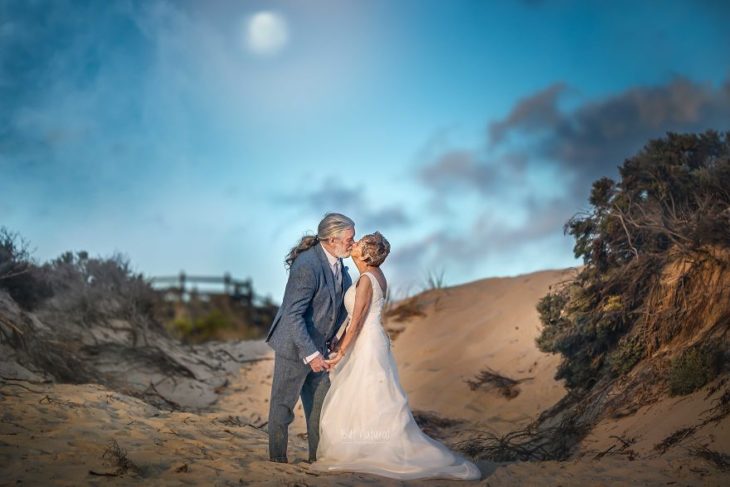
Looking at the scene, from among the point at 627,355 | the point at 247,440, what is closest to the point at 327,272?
the point at 247,440

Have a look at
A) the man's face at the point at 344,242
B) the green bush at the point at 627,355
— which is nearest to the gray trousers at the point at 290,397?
the man's face at the point at 344,242

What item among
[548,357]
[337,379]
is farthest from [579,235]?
[337,379]

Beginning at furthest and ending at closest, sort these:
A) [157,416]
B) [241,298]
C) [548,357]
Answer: [241,298] < [548,357] < [157,416]

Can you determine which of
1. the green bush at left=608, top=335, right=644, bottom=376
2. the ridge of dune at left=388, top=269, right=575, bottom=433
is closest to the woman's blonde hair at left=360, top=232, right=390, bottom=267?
the green bush at left=608, top=335, right=644, bottom=376

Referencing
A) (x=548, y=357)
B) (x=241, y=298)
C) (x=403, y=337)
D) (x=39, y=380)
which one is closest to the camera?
(x=39, y=380)

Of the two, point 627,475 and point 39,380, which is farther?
point 39,380

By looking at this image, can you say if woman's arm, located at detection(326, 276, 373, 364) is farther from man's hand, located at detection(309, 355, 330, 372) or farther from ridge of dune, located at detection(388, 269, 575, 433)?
ridge of dune, located at detection(388, 269, 575, 433)

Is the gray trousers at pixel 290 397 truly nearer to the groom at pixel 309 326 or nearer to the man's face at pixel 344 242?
the groom at pixel 309 326

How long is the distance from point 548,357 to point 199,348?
334 inches

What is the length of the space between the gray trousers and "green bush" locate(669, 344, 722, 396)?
146 inches

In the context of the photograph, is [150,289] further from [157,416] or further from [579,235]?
[579,235]

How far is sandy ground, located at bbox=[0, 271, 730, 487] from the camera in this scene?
5969 mm

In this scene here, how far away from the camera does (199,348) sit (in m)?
17.0

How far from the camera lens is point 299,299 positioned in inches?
257
